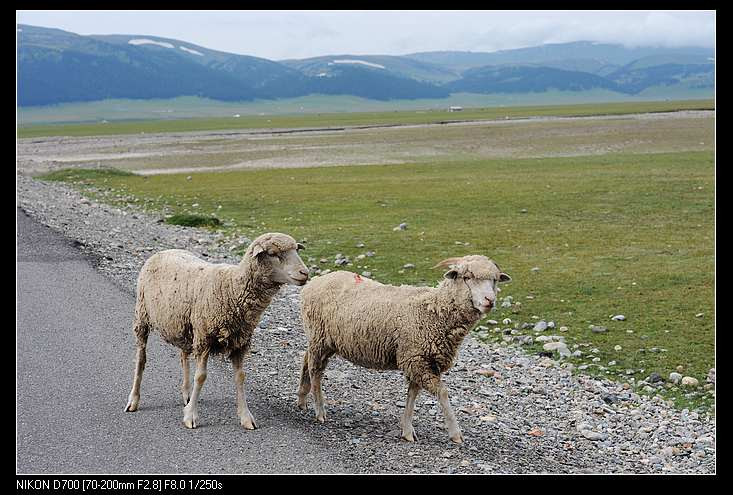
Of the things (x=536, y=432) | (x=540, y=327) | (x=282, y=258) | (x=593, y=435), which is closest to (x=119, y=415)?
(x=282, y=258)

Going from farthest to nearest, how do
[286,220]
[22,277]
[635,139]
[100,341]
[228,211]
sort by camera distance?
[635,139] → [228,211] → [286,220] → [22,277] → [100,341]

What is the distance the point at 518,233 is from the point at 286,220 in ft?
27.0

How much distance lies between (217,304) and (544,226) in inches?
735

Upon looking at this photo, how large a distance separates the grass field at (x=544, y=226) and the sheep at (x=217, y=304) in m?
6.06

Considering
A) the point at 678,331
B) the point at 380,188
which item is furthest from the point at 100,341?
the point at 380,188

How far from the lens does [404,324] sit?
9.77 m

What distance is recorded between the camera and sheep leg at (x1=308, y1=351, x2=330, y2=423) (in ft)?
32.8

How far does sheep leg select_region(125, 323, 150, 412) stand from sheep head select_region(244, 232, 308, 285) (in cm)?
206

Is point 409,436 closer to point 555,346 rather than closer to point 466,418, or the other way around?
point 466,418

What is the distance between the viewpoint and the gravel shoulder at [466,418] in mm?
9062

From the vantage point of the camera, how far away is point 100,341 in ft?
43.0

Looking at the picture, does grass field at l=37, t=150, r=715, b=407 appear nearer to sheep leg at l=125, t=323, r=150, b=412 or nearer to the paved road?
the paved road

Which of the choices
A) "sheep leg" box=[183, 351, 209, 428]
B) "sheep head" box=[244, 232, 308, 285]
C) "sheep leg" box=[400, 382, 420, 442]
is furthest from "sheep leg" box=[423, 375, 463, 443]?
"sheep leg" box=[183, 351, 209, 428]

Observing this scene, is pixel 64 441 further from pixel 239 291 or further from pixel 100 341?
pixel 100 341
